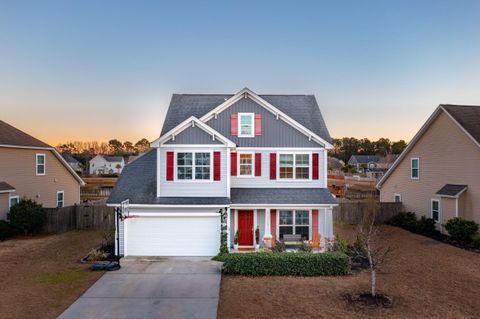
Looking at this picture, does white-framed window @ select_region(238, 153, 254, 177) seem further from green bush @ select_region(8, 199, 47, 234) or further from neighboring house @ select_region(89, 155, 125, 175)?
neighboring house @ select_region(89, 155, 125, 175)

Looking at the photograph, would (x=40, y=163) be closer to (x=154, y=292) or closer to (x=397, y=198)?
(x=154, y=292)

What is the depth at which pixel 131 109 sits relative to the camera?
29.7 m

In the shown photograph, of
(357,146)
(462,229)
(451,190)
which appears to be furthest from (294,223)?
(357,146)

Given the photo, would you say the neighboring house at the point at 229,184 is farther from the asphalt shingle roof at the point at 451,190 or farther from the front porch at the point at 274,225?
the asphalt shingle roof at the point at 451,190

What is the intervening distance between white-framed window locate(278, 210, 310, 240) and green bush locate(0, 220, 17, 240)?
1678 cm

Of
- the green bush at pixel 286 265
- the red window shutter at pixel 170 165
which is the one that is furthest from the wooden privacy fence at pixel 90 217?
the green bush at pixel 286 265

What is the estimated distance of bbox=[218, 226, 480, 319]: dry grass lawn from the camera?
9227mm

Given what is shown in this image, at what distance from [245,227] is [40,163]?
17638 millimetres

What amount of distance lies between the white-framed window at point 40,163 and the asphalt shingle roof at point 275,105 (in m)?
11.7

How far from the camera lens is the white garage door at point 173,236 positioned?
51.9ft

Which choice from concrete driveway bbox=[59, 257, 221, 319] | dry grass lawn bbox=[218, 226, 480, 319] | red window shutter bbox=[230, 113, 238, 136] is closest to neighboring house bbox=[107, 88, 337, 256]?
red window shutter bbox=[230, 113, 238, 136]

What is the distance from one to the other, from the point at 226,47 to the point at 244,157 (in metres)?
9.25

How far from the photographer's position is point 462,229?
17953mm

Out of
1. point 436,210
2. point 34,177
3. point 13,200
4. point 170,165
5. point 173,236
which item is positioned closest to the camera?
point 173,236
